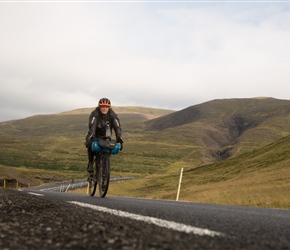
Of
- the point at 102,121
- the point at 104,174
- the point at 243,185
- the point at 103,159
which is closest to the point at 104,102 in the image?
the point at 102,121

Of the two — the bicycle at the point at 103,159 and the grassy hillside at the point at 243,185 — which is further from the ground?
the bicycle at the point at 103,159

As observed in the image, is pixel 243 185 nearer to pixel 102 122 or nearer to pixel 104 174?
pixel 104 174

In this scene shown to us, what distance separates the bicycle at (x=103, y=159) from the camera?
11695mm

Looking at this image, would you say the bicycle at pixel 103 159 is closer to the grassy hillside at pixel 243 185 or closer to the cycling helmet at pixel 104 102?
the cycling helmet at pixel 104 102

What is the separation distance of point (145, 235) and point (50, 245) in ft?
2.78

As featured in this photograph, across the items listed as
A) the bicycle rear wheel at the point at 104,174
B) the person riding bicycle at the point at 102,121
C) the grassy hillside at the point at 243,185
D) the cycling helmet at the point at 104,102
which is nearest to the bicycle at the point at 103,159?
the bicycle rear wheel at the point at 104,174

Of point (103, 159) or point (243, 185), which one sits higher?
point (103, 159)

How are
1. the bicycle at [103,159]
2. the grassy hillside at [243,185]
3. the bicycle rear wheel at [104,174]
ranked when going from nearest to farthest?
the bicycle at [103,159] → the bicycle rear wheel at [104,174] → the grassy hillside at [243,185]

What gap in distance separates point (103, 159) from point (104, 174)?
1.67 ft

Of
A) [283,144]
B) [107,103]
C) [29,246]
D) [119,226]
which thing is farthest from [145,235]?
[283,144]

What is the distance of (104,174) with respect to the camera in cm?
1228

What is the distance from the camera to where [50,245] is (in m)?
3.15

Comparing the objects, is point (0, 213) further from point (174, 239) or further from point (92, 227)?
point (174, 239)

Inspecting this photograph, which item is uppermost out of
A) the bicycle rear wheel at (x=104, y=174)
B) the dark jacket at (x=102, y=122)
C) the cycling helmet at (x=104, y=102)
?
the cycling helmet at (x=104, y=102)
